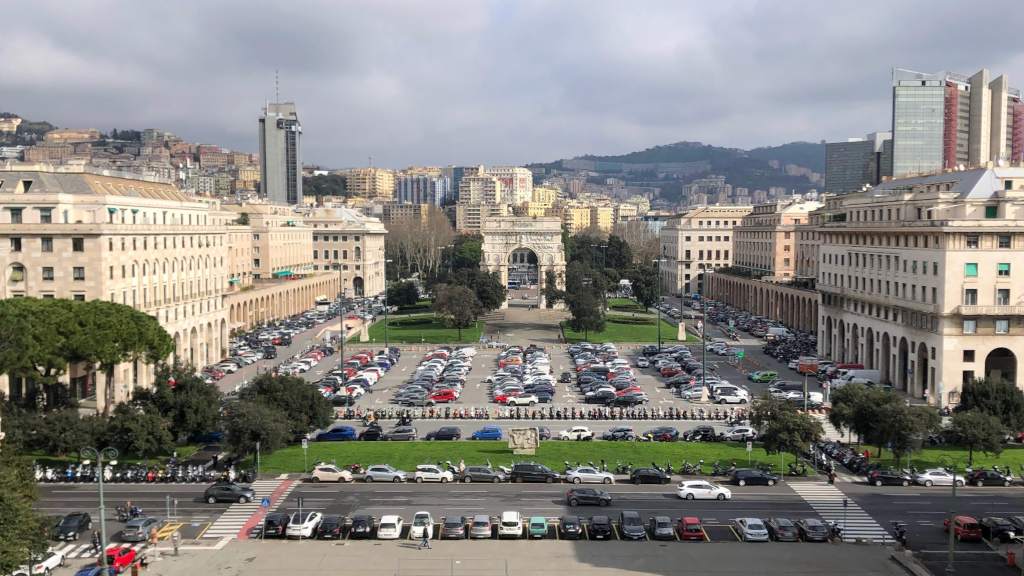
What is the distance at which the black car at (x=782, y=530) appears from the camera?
32812mm

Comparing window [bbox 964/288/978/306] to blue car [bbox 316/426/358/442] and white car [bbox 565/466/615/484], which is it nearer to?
white car [bbox 565/466/615/484]

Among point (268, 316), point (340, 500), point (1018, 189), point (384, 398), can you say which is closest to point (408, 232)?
point (268, 316)

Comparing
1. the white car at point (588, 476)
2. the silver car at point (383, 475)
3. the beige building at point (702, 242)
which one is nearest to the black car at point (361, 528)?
the silver car at point (383, 475)

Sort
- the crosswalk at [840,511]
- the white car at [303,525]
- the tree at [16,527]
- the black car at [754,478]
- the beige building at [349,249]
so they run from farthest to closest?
the beige building at [349,249] → the black car at [754,478] → the crosswalk at [840,511] → the white car at [303,525] → the tree at [16,527]

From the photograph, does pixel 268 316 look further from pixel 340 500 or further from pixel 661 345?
pixel 340 500

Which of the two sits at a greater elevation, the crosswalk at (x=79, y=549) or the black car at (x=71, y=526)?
the black car at (x=71, y=526)

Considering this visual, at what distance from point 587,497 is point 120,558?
17.0 m

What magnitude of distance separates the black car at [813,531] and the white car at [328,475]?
18.9 metres

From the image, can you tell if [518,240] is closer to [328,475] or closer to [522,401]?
[522,401]

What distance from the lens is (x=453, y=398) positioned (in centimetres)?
5966

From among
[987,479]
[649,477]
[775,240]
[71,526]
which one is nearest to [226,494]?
[71,526]

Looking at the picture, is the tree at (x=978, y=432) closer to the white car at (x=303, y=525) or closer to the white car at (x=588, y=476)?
the white car at (x=588, y=476)

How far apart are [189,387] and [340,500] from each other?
38.5 feet

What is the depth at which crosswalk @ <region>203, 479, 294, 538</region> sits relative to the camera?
33781 millimetres
